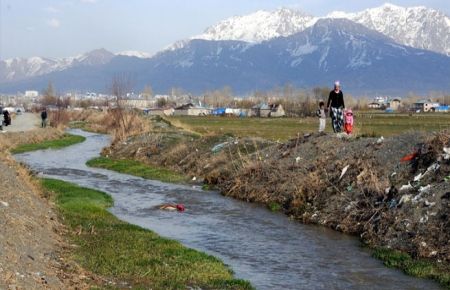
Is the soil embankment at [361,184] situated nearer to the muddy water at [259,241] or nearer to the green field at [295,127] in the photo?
the muddy water at [259,241]

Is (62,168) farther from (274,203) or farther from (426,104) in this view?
(426,104)

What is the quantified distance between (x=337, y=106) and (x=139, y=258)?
1472 centimetres

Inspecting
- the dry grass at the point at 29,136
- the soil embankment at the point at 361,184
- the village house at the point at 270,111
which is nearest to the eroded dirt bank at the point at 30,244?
the soil embankment at the point at 361,184

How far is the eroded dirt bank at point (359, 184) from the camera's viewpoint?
642 inches

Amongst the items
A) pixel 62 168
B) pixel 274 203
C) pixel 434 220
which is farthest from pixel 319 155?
pixel 62 168

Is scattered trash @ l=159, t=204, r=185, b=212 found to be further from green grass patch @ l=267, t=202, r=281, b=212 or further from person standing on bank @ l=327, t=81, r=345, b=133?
person standing on bank @ l=327, t=81, r=345, b=133

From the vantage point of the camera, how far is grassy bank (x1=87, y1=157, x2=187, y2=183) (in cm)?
3328

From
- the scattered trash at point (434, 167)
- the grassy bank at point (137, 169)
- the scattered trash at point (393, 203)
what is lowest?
the grassy bank at point (137, 169)

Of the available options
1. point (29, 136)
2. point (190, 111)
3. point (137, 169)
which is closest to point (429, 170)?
point (137, 169)

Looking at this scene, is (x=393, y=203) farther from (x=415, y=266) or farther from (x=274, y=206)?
(x=274, y=206)

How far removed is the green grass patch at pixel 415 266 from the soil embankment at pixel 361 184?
6cm

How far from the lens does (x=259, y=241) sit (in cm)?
1733

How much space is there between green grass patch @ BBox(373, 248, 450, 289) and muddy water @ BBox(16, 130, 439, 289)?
250 mm

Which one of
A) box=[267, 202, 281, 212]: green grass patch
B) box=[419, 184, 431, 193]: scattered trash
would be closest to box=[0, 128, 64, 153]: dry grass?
box=[267, 202, 281, 212]: green grass patch
